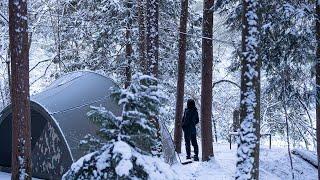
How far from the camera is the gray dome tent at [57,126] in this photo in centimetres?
1089

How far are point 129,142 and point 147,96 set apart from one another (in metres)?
0.58

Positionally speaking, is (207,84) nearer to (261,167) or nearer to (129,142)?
(261,167)

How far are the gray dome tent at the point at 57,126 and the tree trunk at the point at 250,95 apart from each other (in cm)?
276

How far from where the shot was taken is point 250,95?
370 inches

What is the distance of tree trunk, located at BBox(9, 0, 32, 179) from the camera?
909 cm

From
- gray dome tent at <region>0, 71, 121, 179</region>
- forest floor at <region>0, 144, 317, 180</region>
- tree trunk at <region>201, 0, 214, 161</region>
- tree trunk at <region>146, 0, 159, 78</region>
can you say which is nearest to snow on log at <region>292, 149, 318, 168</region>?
forest floor at <region>0, 144, 317, 180</region>

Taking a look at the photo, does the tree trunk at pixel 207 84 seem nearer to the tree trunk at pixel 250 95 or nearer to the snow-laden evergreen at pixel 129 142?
the tree trunk at pixel 250 95

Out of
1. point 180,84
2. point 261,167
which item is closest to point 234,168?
point 261,167

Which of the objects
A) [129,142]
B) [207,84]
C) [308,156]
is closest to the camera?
[129,142]

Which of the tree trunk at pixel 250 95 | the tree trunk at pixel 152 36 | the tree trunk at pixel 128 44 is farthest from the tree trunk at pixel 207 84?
the tree trunk at pixel 128 44

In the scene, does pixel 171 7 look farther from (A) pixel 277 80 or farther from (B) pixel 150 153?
(B) pixel 150 153

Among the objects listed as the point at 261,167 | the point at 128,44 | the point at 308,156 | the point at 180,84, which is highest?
the point at 128,44

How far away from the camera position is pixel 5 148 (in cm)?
1248

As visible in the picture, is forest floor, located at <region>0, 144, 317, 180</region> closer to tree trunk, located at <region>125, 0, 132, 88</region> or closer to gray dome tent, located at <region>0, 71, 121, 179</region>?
gray dome tent, located at <region>0, 71, 121, 179</region>
